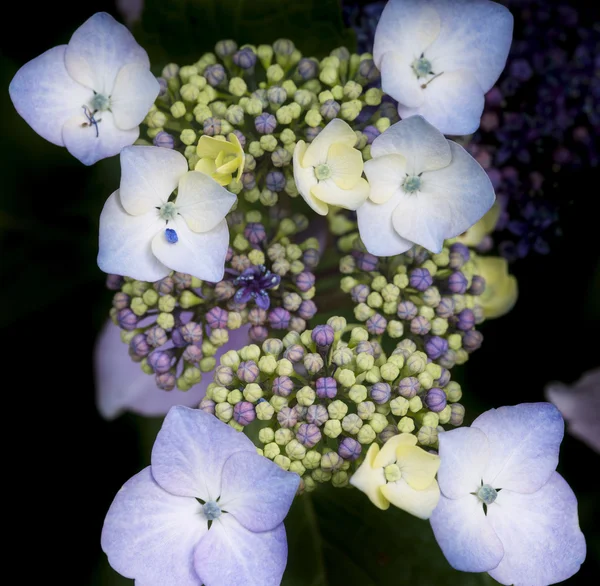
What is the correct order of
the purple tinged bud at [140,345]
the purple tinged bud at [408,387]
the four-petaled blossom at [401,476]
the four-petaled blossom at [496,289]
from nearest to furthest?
the four-petaled blossom at [401,476] → the purple tinged bud at [408,387] → the purple tinged bud at [140,345] → the four-petaled blossom at [496,289]

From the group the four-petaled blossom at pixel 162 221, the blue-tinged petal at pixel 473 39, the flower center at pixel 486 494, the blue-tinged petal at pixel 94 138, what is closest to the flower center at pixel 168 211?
the four-petaled blossom at pixel 162 221

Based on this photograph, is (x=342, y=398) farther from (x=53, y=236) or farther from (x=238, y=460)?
(x=53, y=236)

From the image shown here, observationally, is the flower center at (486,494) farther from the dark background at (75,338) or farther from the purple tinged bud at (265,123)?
the purple tinged bud at (265,123)

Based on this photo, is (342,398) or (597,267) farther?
(597,267)

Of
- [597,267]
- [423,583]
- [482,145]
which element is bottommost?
[423,583]

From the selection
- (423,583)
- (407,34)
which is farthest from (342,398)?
(407,34)

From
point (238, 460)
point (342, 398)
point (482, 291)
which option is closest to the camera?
point (238, 460)

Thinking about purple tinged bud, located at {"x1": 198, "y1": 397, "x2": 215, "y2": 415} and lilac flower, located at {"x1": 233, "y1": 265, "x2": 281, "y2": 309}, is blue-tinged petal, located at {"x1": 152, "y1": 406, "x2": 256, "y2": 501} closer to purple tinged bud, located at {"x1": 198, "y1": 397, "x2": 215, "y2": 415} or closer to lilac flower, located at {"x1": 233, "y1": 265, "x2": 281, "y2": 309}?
purple tinged bud, located at {"x1": 198, "y1": 397, "x2": 215, "y2": 415}
